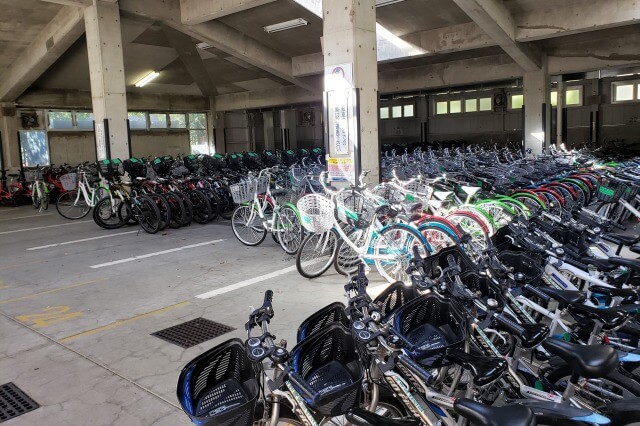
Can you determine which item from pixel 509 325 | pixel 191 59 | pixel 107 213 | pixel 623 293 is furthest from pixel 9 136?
pixel 623 293

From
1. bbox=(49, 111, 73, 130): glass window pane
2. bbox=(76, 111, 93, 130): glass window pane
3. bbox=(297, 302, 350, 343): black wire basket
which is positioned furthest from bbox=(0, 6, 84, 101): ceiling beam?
bbox=(297, 302, 350, 343): black wire basket

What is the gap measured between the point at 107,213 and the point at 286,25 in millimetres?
6448

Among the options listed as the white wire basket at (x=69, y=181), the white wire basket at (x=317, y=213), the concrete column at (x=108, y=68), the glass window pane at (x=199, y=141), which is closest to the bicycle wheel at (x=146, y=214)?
the white wire basket at (x=69, y=181)

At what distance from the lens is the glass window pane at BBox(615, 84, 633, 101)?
56.6 feet

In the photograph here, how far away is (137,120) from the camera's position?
60.2 feet

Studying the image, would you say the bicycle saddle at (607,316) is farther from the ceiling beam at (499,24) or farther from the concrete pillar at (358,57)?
the ceiling beam at (499,24)

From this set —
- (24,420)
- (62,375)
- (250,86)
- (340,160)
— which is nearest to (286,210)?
(340,160)

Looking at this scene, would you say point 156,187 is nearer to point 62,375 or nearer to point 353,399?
point 62,375

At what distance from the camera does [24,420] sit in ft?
8.89

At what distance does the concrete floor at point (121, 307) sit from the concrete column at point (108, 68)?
319 centimetres

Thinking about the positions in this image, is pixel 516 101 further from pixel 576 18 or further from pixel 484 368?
pixel 484 368

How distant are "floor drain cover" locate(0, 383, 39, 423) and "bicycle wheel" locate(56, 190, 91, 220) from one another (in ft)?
24.2

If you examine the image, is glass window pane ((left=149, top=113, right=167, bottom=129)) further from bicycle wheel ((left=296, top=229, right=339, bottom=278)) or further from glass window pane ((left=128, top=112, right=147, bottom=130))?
bicycle wheel ((left=296, top=229, right=339, bottom=278))

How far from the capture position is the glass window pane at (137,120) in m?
18.2
